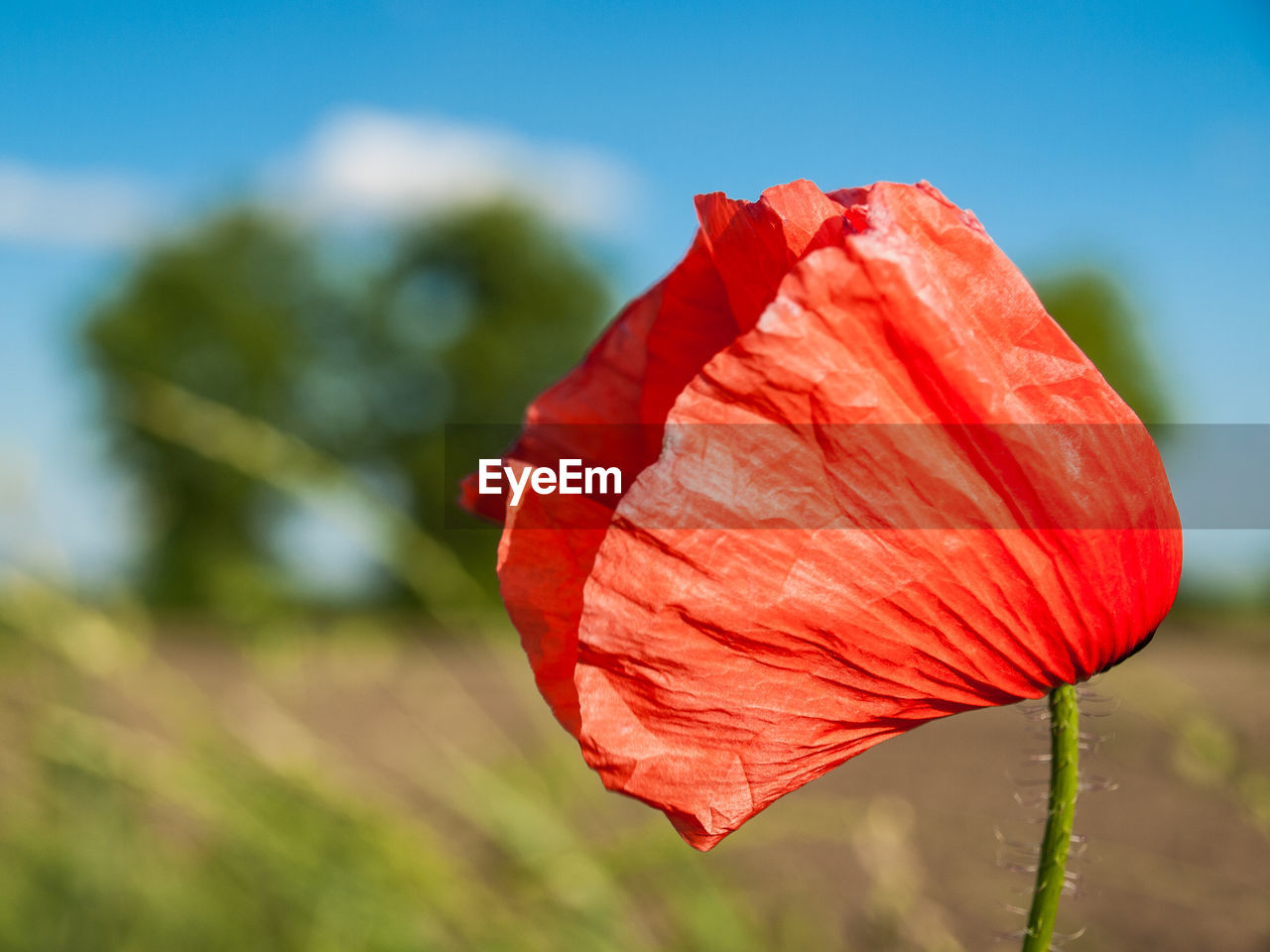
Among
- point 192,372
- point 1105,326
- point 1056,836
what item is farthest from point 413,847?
point 192,372

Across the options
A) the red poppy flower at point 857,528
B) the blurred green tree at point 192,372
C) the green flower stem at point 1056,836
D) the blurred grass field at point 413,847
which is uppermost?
the red poppy flower at point 857,528

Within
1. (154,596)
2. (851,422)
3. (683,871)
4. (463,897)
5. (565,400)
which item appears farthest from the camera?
(154,596)

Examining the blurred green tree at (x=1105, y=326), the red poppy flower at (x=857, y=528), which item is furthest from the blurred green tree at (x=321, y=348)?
the red poppy flower at (x=857, y=528)

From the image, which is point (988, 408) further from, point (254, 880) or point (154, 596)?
point (154, 596)

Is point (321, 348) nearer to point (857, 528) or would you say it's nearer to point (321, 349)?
point (321, 349)

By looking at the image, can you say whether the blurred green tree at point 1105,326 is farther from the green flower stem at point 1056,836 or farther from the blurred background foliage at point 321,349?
the green flower stem at point 1056,836

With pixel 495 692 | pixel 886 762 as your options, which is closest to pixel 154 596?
pixel 495 692

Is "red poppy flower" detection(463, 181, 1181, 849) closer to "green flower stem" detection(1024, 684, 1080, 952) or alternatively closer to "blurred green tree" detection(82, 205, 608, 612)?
"green flower stem" detection(1024, 684, 1080, 952)
